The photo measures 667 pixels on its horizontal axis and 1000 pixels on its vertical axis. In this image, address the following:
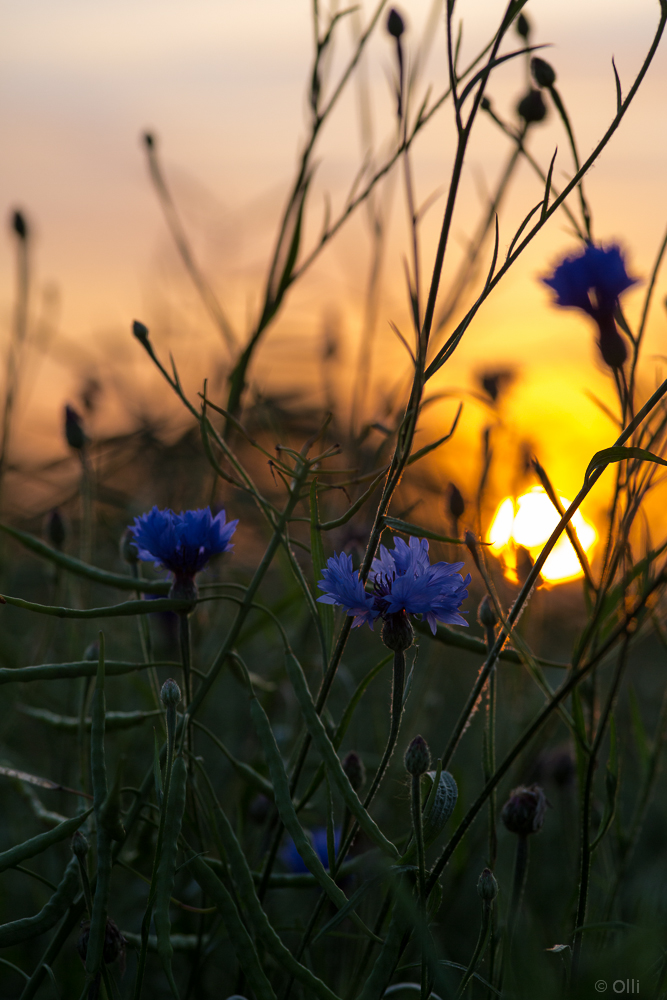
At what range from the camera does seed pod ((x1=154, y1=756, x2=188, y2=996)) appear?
406 millimetres

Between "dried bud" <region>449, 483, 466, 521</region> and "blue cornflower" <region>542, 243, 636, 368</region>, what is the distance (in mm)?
172

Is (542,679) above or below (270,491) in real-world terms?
below

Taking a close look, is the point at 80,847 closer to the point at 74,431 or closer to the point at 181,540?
the point at 181,540

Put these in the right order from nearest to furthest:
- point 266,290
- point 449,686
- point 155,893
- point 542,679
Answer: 1. point 155,893
2. point 542,679
3. point 266,290
4. point 449,686

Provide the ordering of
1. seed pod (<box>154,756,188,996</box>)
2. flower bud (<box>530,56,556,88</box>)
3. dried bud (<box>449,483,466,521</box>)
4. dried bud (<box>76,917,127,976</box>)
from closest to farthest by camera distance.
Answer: seed pod (<box>154,756,188,996</box>), dried bud (<box>76,917,127,976</box>), flower bud (<box>530,56,556,88</box>), dried bud (<box>449,483,466,521</box>)

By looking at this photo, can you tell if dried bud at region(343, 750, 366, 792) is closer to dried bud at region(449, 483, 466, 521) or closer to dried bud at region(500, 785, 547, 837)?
dried bud at region(500, 785, 547, 837)

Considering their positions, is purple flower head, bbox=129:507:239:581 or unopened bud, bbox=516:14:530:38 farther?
unopened bud, bbox=516:14:530:38

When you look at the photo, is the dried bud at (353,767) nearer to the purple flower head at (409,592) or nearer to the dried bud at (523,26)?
the purple flower head at (409,592)

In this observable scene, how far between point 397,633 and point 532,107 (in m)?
0.50

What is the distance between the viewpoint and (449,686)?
5.79 ft

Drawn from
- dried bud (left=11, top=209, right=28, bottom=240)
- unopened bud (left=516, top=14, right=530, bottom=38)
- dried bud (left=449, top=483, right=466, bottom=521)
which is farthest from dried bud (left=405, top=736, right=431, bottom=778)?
dried bud (left=11, top=209, right=28, bottom=240)

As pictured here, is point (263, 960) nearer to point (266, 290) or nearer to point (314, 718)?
point (314, 718)

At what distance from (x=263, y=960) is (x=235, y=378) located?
496mm

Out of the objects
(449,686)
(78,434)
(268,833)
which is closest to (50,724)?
(268,833)
